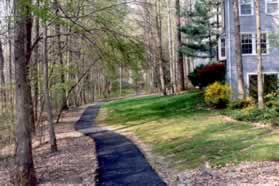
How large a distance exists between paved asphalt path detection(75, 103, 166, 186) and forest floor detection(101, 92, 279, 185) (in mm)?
347

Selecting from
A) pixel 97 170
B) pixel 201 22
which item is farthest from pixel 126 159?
pixel 201 22

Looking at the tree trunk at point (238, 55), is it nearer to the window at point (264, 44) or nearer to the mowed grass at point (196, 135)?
the mowed grass at point (196, 135)

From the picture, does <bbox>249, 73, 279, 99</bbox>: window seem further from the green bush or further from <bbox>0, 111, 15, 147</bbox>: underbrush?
<bbox>0, 111, 15, 147</bbox>: underbrush

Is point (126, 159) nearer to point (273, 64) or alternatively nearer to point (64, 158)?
point (64, 158)

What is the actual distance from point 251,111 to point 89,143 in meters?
6.82

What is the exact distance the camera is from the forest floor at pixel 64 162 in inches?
364

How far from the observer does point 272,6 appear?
73.1ft

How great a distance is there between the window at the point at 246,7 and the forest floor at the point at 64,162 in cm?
1210

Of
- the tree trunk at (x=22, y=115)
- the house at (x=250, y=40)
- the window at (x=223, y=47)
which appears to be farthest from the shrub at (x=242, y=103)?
the tree trunk at (x=22, y=115)

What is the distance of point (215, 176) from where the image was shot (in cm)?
816

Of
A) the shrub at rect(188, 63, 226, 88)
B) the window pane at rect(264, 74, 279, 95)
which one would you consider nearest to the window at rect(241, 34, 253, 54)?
the window pane at rect(264, 74, 279, 95)

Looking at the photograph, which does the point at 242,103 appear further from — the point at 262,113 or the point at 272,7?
the point at 272,7

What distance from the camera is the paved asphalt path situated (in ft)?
27.9

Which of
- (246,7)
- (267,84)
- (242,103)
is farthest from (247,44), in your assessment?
(242,103)
